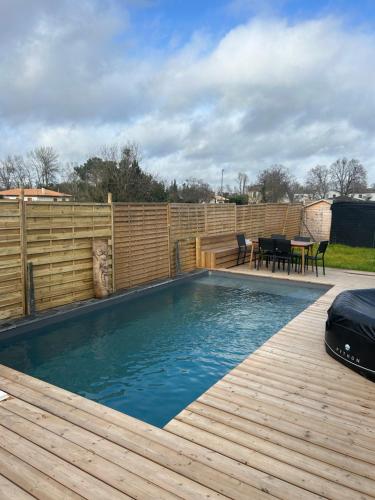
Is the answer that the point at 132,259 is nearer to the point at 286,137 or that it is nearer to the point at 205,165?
the point at 286,137

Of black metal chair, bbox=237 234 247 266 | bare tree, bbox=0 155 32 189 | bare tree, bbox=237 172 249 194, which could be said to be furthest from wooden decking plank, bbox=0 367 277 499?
bare tree, bbox=237 172 249 194

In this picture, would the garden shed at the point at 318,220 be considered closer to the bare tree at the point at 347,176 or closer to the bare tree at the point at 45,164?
the bare tree at the point at 45,164

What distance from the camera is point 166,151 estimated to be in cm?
2812

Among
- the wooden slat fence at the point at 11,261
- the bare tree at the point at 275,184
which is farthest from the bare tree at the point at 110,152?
the wooden slat fence at the point at 11,261

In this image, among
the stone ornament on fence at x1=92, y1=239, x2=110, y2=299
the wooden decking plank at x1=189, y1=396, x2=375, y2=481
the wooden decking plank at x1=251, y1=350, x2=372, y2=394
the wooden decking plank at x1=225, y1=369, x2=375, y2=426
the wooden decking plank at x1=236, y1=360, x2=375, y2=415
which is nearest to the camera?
the wooden decking plank at x1=189, y1=396, x2=375, y2=481

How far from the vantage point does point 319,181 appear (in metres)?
46.8

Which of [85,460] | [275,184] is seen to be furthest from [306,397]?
[275,184]

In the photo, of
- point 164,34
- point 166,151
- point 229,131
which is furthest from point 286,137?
point 164,34

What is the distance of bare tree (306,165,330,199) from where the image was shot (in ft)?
150

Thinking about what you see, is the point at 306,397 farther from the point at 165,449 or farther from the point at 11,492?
the point at 11,492

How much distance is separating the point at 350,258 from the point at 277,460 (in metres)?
10.0

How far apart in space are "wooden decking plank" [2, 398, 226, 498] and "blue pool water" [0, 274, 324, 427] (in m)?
0.70

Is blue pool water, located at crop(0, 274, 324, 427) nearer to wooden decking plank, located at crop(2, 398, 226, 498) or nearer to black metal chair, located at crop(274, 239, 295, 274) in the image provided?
wooden decking plank, located at crop(2, 398, 226, 498)

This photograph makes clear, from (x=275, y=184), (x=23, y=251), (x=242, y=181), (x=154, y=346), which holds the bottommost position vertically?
(x=154, y=346)
